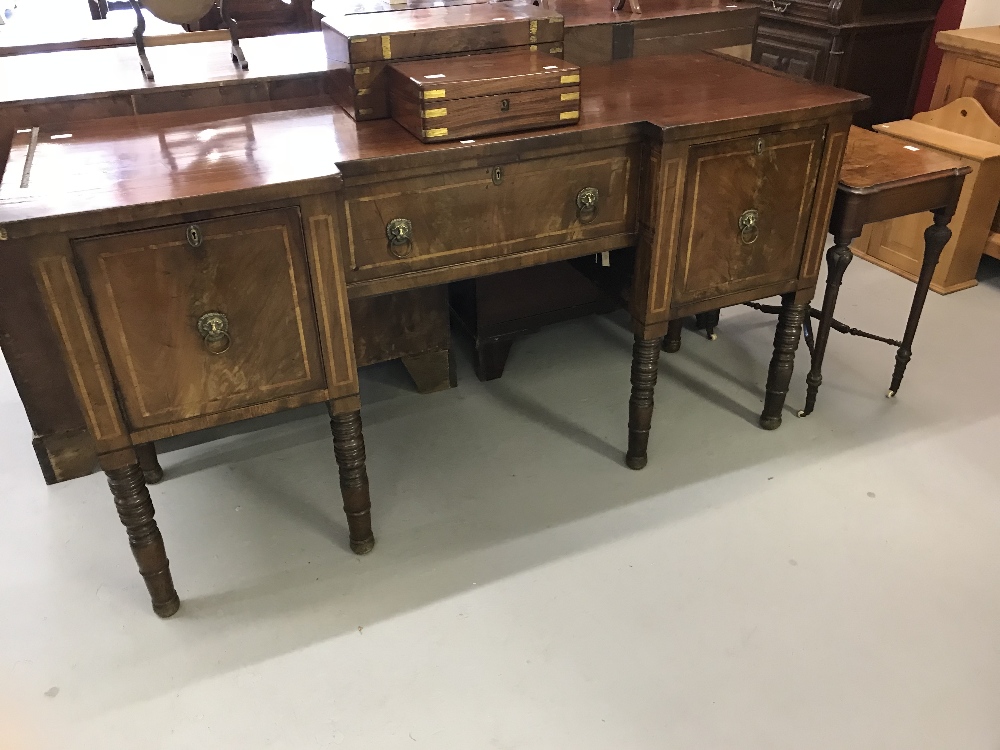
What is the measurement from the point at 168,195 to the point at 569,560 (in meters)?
1.13

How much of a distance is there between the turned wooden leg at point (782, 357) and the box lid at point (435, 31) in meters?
0.90

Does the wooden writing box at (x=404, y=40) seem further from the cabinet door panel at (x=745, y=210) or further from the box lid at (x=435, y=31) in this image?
the cabinet door panel at (x=745, y=210)

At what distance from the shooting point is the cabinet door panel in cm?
175

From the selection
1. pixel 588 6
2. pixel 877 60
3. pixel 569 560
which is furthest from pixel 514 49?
pixel 877 60

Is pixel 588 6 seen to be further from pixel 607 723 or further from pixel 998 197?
pixel 607 723

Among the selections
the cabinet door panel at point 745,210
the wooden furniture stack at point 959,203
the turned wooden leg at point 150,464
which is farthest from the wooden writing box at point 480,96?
the wooden furniture stack at point 959,203

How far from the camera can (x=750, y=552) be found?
1853 mm

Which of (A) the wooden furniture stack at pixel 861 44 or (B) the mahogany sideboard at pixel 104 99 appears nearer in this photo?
(B) the mahogany sideboard at pixel 104 99

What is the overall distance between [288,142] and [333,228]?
0.79ft

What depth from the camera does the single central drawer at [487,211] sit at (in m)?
1.56

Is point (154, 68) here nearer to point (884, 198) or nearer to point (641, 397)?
point (641, 397)

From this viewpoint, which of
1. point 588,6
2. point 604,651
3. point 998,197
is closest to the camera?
point 604,651

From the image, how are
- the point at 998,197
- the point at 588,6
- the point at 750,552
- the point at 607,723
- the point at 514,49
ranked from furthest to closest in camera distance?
the point at 998,197 → the point at 588,6 → the point at 750,552 → the point at 514,49 → the point at 607,723

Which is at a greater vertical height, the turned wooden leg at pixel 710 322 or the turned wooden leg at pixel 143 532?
the turned wooden leg at pixel 143 532
